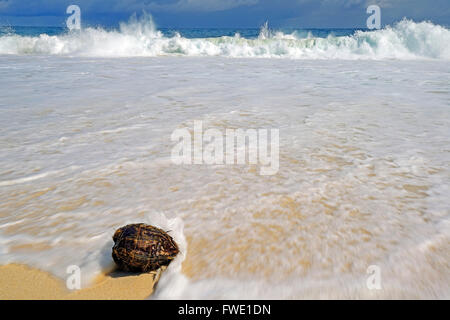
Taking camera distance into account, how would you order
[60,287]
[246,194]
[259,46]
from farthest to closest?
[259,46] → [246,194] → [60,287]

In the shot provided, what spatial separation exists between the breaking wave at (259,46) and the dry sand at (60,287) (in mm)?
22649

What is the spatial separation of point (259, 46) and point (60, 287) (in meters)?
27.4

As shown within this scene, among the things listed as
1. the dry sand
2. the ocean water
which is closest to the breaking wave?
the ocean water

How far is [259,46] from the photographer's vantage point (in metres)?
27.6

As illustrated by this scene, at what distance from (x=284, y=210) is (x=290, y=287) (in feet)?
3.02

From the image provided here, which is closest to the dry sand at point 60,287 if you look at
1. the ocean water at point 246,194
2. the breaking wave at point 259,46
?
the ocean water at point 246,194

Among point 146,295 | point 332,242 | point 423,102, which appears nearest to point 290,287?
Result: point 332,242

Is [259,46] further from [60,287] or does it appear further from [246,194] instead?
[60,287]

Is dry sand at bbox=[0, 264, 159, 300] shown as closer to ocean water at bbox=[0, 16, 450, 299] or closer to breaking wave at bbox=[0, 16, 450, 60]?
ocean water at bbox=[0, 16, 450, 299]

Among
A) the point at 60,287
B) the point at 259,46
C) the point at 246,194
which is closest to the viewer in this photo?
the point at 60,287

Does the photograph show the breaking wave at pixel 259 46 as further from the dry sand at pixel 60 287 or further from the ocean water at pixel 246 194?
the dry sand at pixel 60 287

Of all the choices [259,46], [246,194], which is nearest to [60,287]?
[246,194]

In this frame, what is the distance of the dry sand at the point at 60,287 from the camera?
2.13 meters

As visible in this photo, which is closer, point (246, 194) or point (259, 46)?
point (246, 194)
